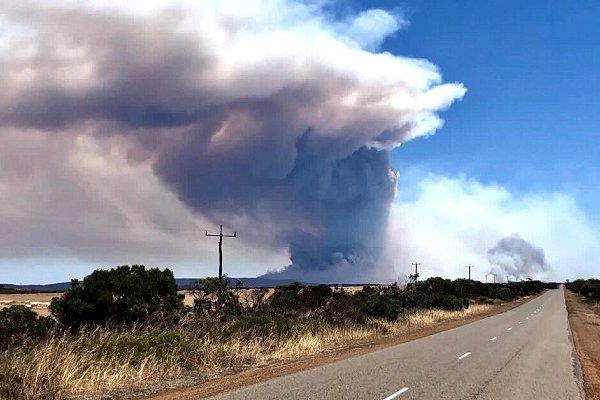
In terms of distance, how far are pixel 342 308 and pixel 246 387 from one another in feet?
73.0

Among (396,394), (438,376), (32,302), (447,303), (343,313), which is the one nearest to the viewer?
(396,394)

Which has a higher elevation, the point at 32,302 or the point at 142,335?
the point at 142,335

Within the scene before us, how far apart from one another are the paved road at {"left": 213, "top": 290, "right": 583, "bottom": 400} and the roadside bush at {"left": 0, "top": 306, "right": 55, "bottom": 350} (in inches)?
246

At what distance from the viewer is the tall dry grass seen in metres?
10.9

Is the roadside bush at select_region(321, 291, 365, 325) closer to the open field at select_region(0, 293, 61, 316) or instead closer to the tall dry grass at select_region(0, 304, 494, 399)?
the tall dry grass at select_region(0, 304, 494, 399)

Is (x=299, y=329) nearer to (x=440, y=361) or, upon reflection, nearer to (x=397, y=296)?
(x=440, y=361)

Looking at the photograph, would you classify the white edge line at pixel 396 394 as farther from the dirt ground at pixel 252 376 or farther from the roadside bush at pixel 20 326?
the roadside bush at pixel 20 326

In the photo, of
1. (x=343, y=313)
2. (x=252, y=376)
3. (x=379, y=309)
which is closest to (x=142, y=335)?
(x=252, y=376)

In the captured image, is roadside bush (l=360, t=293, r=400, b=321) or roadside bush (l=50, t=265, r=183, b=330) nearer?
roadside bush (l=50, t=265, r=183, b=330)

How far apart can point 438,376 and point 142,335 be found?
756cm

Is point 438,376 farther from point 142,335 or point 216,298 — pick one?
point 216,298

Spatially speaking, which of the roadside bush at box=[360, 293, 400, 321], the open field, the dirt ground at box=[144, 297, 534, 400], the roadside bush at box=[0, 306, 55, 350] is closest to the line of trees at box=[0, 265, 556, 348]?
the roadside bush at box=[0, 306, 55, 350]

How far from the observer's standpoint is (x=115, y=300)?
19.7 m

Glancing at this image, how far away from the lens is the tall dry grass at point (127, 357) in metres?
10.9
